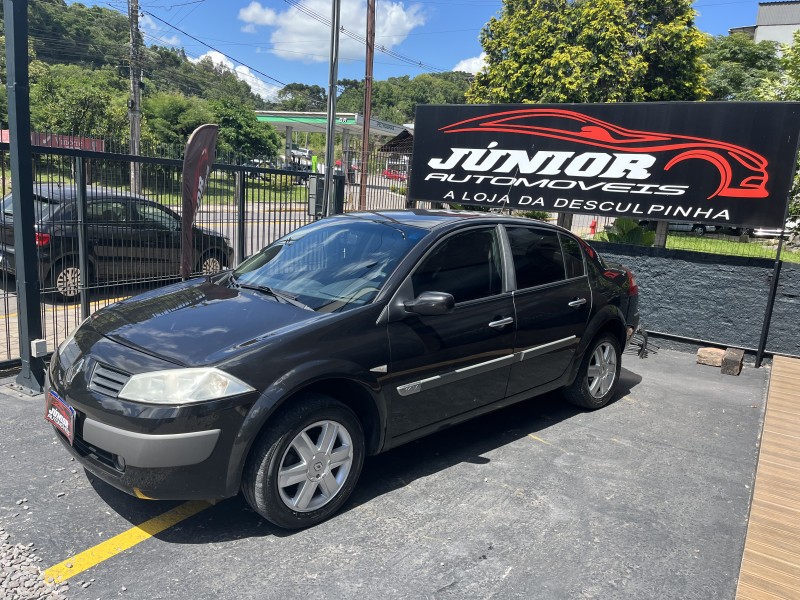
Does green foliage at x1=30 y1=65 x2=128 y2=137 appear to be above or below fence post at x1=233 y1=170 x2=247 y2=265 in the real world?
above

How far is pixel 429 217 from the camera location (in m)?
4.59

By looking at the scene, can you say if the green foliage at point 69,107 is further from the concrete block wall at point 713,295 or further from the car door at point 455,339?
the car door at point 455,339

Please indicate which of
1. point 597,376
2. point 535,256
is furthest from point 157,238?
point 597,376

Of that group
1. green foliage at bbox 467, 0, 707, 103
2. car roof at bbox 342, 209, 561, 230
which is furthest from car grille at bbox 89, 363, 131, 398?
green foliage at bbox 467, 0, 707, 103

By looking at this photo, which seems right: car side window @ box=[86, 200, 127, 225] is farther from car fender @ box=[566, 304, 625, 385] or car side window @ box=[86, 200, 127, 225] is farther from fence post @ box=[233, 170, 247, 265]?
car fender @ box=[566, 304, 625, 385]

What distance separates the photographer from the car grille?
304cm

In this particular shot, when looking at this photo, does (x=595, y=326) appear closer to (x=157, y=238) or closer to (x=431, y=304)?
(x=431, y=304)

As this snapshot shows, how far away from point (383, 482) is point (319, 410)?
37.9 inches

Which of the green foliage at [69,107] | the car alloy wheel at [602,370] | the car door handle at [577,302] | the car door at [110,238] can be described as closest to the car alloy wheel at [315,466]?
the car door handle at [577,302]

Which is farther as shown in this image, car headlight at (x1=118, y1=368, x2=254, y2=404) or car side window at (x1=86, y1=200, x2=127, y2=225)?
car side window at (x1=86, y1=200, x2=127, y2=225)

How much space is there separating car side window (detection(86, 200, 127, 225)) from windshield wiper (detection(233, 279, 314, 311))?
2.73 m

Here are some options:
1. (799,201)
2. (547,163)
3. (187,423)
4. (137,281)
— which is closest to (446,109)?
(547,163)

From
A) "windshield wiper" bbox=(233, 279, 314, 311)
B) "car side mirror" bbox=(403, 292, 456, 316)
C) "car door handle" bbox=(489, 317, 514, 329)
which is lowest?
"car door handle" bbox=(489, 317, 514, 329)

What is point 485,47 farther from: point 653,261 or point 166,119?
point 653,261
